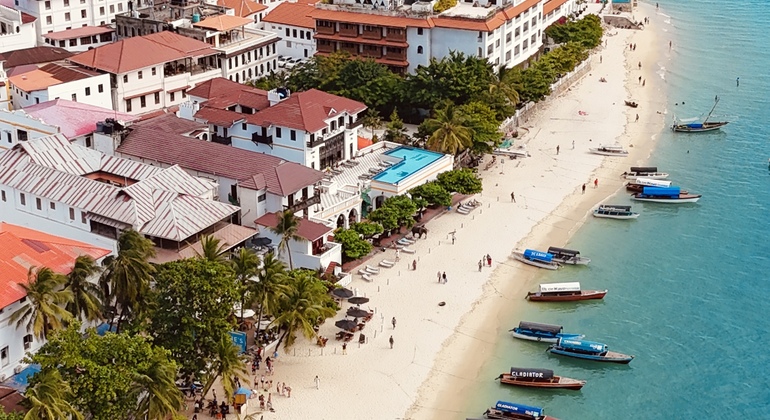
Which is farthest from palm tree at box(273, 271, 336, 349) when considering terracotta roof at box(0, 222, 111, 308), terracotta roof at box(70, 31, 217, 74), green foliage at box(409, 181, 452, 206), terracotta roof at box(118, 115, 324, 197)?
terracotta roof at box(70, 31, 217, 74)

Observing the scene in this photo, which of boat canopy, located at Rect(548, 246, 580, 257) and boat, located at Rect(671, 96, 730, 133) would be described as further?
boat, located at Rect(671, 96, 730, 133)

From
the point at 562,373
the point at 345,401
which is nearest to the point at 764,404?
the point at 562,373

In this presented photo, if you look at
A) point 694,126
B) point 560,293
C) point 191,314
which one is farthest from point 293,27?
point 191,314

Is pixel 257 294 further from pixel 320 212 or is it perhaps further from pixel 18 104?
pixel 18 104

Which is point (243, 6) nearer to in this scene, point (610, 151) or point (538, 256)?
point (610, 151)

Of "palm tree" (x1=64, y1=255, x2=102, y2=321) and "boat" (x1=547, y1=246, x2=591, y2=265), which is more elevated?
"palm tree" (x1=64, y1=255, x2=102, y2=321)

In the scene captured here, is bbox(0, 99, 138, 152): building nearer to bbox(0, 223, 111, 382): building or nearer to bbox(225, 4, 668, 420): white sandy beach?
bbox(0, 223, 111, 382): building

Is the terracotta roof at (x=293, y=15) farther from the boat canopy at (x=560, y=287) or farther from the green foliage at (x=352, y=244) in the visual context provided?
the boat canopy at (x=560, y=287)
